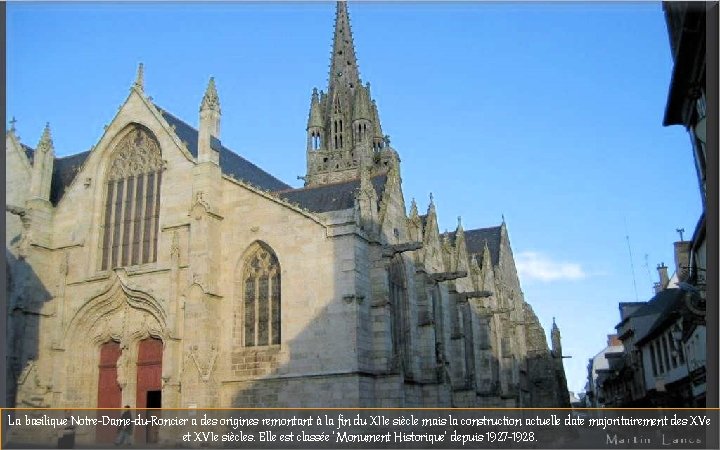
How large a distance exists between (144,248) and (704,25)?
1897 cm

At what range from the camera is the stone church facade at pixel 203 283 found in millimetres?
21141

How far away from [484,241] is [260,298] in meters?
26.7

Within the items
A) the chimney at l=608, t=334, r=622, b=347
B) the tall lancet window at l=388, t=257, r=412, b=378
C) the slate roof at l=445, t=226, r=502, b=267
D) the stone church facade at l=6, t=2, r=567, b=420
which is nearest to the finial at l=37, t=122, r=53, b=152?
the stone church facade at l=6, t=2, r=567, b=420

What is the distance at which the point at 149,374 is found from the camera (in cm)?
2283

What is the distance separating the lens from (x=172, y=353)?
70.6ft

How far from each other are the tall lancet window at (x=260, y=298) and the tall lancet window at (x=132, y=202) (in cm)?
375

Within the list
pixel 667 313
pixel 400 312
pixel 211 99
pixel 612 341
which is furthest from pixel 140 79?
pixel 612 341

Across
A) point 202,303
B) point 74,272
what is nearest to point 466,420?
point 202,303

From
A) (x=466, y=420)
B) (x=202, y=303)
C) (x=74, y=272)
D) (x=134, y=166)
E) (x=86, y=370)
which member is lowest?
(x=466, y=420)

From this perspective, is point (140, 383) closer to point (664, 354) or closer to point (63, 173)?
point (63, 173)

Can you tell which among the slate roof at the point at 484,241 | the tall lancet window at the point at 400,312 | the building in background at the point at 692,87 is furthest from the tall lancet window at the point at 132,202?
the slate roof at the point at 484,241

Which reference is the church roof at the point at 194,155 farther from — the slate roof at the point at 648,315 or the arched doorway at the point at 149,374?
the slate roof at the point at 648,315

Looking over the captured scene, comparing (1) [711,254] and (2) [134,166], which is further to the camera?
(2) [134,166]

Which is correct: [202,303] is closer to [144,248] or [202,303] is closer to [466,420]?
[144,248]
